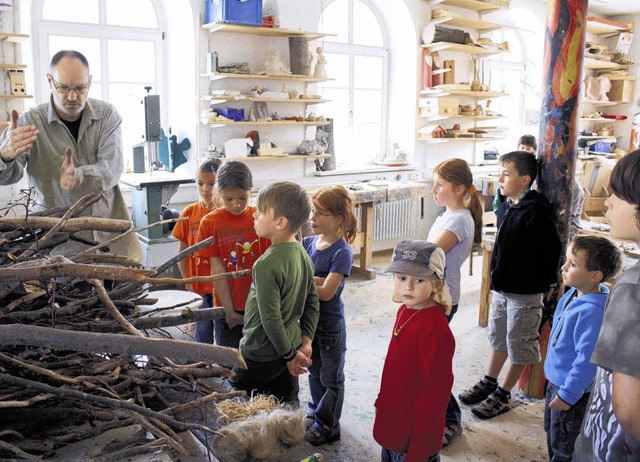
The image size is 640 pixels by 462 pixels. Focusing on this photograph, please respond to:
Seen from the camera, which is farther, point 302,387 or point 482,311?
point 482,311

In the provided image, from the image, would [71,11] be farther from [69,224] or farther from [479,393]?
[479,393]

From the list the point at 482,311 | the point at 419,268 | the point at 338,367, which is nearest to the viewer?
the point at 419,268

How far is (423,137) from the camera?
6.62 m

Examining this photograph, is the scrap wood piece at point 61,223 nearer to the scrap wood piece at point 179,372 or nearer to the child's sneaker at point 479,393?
the scrap wood piece at point 179,372

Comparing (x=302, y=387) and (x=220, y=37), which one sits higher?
(x=220, y=37)

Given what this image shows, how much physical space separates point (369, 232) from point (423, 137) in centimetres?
166

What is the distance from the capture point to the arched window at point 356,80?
631cm

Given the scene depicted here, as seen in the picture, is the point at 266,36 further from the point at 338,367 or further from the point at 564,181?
the point at 338,367

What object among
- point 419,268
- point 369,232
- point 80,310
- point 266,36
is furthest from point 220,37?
point 80,310

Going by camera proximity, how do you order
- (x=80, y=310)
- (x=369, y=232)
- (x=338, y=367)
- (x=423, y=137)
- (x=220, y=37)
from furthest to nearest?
(x=423, y=137)
(x=369, y=232)
(x=220, y=37)
(x=338, y=367)
(x=80, y=310)

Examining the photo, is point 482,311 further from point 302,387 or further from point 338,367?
point 338,367

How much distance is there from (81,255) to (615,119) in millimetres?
8934

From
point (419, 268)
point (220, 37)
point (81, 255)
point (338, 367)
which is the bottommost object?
point (338, 367)

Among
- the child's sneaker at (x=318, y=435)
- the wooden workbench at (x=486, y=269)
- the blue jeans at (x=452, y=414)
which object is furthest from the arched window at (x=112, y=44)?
the blue jeans at (x=452, y=414)
